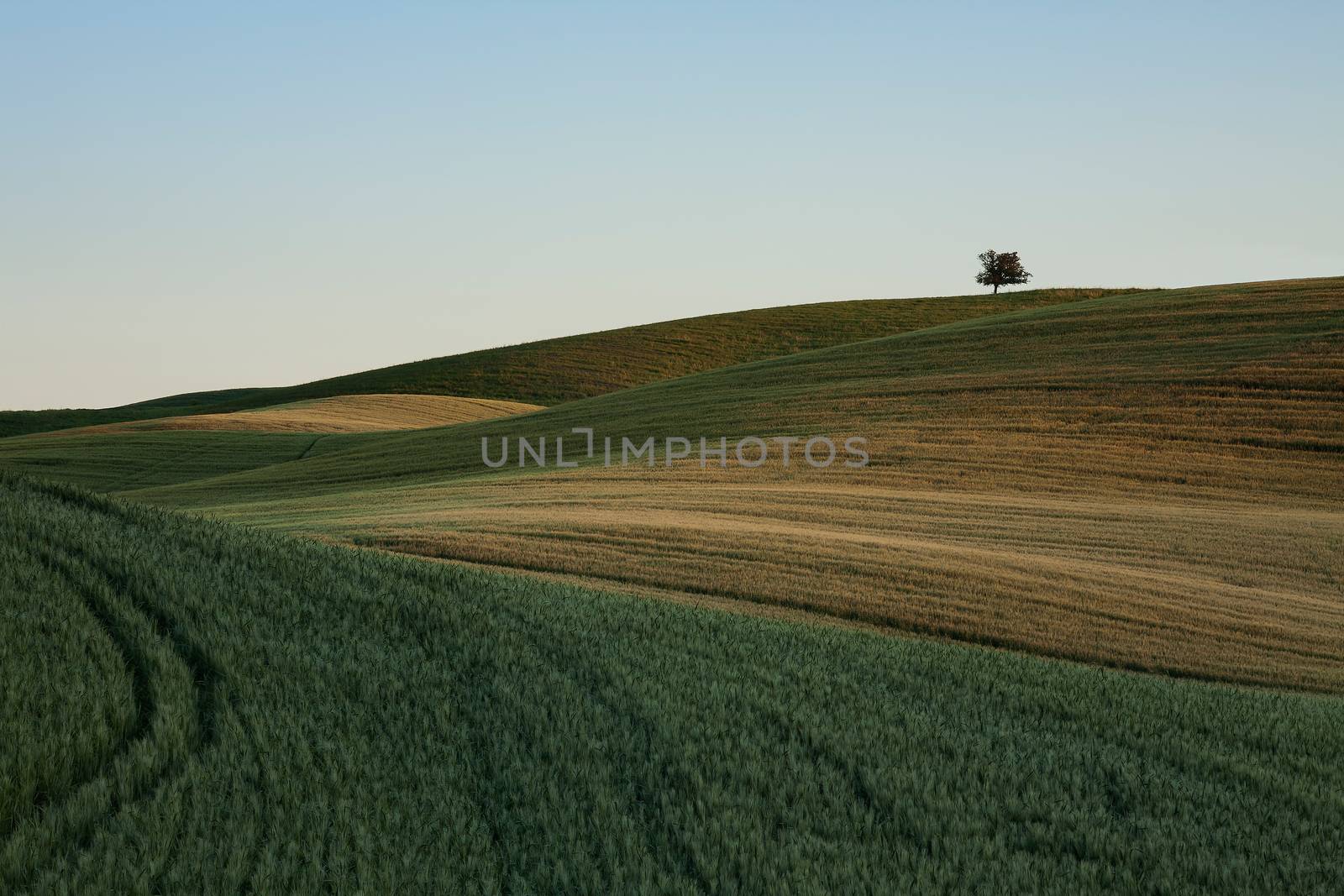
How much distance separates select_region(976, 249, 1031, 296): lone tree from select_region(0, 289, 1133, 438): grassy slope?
302cm

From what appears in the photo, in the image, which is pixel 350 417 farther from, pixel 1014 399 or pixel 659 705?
pixel 659 705

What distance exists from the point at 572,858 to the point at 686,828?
1.83ft

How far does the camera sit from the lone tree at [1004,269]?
8606 cm

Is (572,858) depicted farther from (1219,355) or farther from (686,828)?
(1219,355)

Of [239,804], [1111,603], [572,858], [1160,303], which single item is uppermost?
[1160,303]

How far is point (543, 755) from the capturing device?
17.7 feet

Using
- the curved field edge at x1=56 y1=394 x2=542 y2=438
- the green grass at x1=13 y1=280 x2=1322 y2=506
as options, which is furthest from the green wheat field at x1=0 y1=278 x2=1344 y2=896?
the curved field edge at x1=56 y1=394 x2=542 y2=438

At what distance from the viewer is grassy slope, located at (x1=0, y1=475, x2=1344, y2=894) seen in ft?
14.4

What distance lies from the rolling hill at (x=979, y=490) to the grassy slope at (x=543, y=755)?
4.92 meters

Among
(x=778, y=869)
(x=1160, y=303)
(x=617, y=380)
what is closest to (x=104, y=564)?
(x=778, y=869)

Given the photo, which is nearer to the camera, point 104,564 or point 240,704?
point 240,704

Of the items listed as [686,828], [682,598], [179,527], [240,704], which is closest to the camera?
[686,828]

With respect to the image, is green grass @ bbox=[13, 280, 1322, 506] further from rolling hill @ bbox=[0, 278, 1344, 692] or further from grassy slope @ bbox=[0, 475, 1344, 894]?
grassy slope @ bbox=[0, 475, 1344, 894]

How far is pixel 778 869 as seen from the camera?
4492mm
